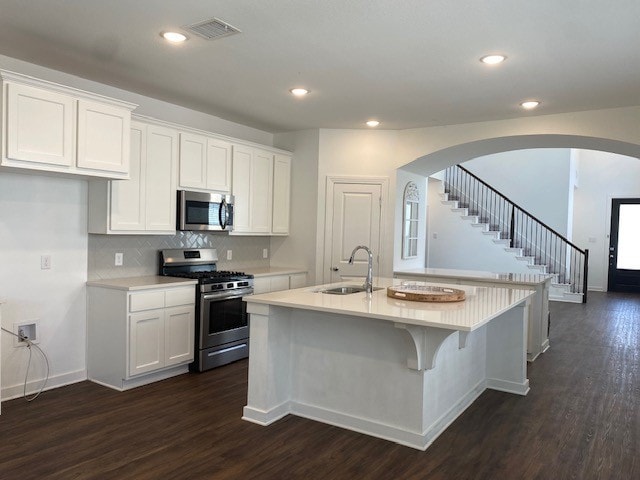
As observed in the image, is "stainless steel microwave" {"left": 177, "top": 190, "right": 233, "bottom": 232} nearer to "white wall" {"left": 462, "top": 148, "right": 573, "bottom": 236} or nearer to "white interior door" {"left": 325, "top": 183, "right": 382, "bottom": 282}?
"white interior door" {"left": 325, "top": 183, "right": 382, "bottom": 282}

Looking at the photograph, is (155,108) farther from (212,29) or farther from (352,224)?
(352,224)

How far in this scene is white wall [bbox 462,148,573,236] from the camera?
34.2 feet

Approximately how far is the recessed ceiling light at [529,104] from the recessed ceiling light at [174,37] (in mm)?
3114

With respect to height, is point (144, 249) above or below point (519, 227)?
below

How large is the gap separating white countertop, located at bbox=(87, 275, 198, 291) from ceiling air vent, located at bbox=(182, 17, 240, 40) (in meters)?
2.03

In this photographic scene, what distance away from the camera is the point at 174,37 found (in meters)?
3.25

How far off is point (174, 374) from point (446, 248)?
725 cm

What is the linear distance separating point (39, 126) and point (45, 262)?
1.17 metres

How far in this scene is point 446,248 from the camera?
1045 centimetres

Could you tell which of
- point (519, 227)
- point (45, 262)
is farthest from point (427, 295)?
point (519, 227)

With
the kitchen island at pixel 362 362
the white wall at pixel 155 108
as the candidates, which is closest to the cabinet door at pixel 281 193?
the white wall at pixel 155 108

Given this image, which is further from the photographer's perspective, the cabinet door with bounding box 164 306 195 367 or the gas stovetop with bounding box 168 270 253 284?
the gas stovetop with bounding box 168 270 253 284

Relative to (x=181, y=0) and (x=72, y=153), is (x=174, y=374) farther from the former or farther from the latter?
(x=181, y=0)

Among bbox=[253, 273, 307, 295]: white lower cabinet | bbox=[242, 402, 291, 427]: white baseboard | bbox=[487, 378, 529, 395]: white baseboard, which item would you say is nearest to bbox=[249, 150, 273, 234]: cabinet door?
bbox=[253, 273, 307, 295]: white lower cabinet
